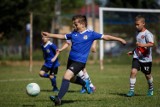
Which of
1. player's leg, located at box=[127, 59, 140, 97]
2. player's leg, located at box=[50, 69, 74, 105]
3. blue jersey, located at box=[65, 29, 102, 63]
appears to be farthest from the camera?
player's leg, located at box=[127, 59, 140, 97]

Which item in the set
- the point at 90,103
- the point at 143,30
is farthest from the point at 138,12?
the point at 90,103

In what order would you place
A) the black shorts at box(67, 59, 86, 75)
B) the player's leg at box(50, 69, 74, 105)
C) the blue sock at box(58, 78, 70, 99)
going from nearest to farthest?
the player's leg at box(50, 69, 74, 105)
the blue sock at box(58, 78, 70, 99)
the black shorts at box(67, 59, 86, 75)

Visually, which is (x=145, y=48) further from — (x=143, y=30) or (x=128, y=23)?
(x=128, y=23)

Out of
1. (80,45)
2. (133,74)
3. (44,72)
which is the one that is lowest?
(44,72)

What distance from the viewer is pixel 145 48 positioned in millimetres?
12719

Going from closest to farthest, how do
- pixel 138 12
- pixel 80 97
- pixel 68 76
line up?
pixel 68 76 < pixel 80 97 < pixel 138 12

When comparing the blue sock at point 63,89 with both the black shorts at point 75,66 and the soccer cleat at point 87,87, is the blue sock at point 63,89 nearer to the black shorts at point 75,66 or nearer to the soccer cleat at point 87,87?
the black shorts at point 75,66

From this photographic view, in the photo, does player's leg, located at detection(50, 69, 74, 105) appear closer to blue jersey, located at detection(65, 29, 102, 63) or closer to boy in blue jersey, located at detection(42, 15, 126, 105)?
boy in blue jersey, located at detection(42, 15, 126, 105)

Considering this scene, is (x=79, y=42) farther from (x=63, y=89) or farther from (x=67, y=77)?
(x=63, y=89)

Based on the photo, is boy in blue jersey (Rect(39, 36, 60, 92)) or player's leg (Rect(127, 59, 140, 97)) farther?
boy in blue jersey (Rect(39, 36, 60, 92))

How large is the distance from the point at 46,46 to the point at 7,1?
20224 millimetres

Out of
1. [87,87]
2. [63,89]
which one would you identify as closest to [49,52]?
[87,87]

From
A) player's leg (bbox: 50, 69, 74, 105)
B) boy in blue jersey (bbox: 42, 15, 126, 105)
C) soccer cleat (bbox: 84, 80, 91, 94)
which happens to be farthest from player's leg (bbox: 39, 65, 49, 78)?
player's leg (bbox: 50, 69, 74, 105)

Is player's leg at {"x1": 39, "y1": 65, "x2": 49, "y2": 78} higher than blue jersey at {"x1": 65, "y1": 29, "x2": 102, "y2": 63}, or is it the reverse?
blue jersey at {"x1": 65, "y1": 29, "x2": 102, "y2": 63}
